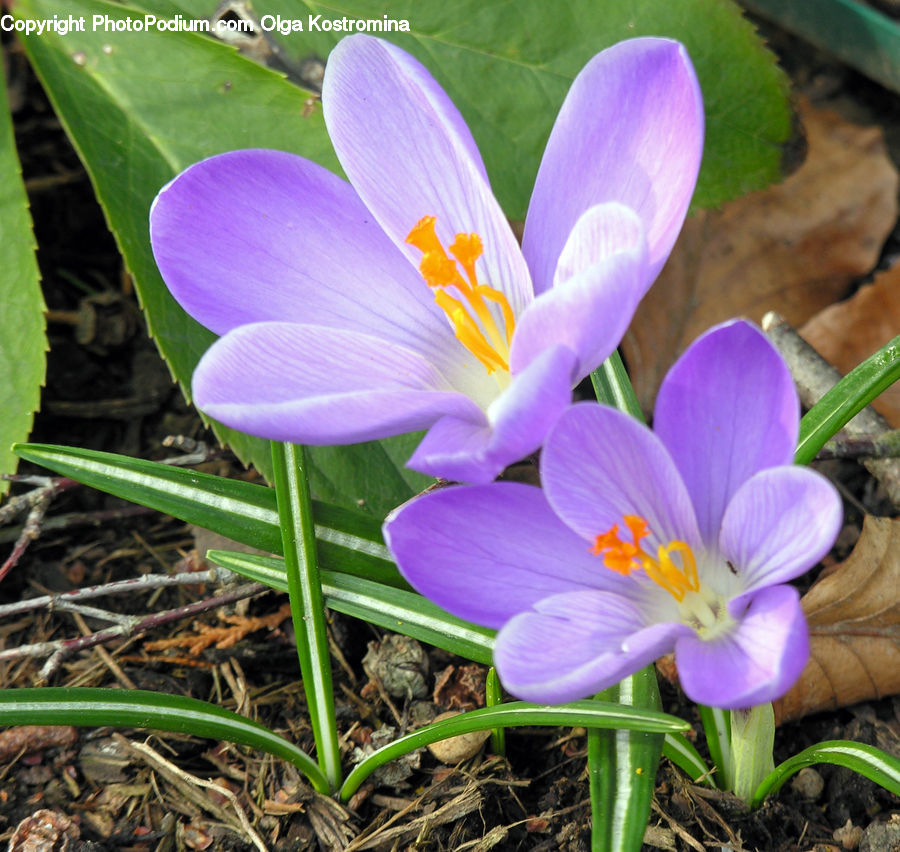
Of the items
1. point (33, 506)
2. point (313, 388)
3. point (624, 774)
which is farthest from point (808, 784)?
point (33, 506)

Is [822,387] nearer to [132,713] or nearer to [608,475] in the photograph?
[608,475]

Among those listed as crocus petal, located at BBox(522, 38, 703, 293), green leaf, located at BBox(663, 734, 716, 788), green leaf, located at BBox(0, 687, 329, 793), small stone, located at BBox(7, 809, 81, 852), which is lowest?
small stone, located at BBox(7, 809, 81, 852)

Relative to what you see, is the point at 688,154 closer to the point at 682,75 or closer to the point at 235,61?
the point at 682,75

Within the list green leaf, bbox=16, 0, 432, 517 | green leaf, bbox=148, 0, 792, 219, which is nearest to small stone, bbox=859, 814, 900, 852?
green leaf, bbox=16, 0, 432, 517

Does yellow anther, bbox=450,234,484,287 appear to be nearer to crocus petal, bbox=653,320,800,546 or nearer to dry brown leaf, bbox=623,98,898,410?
crocus petal, bbox=653,320,800,546

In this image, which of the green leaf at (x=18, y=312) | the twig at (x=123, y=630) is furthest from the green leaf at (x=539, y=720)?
the green leaf at (x=18, y=312)
